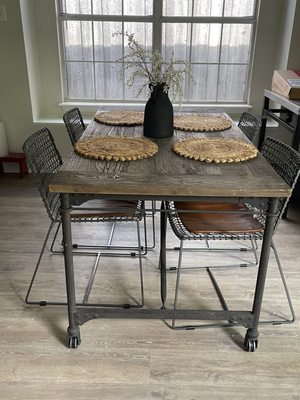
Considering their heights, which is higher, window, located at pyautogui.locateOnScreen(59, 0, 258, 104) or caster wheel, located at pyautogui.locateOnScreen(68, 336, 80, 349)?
window, located at pyautogui.locateOnScreen(59, 0, 258, 104)

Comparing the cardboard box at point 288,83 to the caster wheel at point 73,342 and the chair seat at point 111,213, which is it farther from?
the caster wheel at point 73,342

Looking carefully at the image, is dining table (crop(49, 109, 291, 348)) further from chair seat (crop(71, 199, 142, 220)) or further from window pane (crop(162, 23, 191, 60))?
window pane (crop(162, 23, 191, 60))

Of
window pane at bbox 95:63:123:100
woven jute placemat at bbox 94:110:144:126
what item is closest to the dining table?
woven jute placemat at bbox 94:110:144:126

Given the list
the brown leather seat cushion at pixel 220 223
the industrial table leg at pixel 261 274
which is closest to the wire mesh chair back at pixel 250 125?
the brown leather seat cushion at pixel 220 223

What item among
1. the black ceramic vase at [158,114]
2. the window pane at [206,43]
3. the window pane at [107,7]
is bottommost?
the black ceramic vase at [158,114]

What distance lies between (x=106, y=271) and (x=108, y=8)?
2.62 meters

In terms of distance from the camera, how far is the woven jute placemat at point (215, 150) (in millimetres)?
1753

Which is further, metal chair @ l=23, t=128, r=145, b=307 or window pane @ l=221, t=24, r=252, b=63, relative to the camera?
window pane @ l=221, t=24, r=252, b=63

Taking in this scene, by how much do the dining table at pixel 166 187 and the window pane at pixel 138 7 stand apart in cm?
228

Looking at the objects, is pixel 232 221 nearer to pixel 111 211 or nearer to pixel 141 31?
pixel 111 211

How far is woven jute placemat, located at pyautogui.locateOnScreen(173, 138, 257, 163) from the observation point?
175 centimetres

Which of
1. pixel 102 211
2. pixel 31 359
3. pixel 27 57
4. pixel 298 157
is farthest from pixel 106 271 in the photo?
pixel 27 57

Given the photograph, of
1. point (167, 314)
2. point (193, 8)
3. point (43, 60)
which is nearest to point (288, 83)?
point (193, 8)

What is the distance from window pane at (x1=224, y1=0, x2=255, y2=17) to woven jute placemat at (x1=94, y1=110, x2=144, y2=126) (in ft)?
5.53
